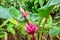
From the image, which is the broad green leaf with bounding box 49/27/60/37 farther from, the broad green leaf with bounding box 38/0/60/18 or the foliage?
the broad green leaf with bounding box 38/0/60/18

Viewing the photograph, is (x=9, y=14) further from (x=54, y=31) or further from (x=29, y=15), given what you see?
(x=54, y=31)

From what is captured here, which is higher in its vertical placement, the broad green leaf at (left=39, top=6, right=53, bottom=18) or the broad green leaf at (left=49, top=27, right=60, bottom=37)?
the broad green leaf at (left=39, top=6, right=53, bottom=18)

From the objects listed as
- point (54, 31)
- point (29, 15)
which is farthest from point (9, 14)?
point (54, 31)

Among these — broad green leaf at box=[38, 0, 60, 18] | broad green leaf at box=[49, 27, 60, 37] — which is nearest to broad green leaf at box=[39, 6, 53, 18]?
broad green leaf at box=[38, 0, 60, 18]

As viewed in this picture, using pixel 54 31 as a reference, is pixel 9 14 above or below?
above

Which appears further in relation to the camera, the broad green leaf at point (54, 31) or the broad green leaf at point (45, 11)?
the broad green leaf at point (54, 31)

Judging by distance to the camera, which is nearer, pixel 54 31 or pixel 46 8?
pixel 46 8

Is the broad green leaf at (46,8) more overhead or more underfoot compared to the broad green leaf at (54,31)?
more overhead

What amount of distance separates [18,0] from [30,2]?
0.38 feet

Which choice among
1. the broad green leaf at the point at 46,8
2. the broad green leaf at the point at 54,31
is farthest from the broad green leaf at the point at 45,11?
the broad green leaf at the point at 54,31

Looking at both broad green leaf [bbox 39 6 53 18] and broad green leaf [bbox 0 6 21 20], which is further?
broad green leaf [bbox 0 6 21 20]

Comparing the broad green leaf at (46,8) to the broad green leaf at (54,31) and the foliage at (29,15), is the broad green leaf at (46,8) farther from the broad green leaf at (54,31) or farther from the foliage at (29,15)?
the broad green leaf at (54,31)

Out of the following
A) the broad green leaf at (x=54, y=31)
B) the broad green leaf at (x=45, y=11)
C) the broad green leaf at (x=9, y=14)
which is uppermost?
the broad green leaf at (x=9, y=14)

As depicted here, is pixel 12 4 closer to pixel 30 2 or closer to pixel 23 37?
pixel 30 2
